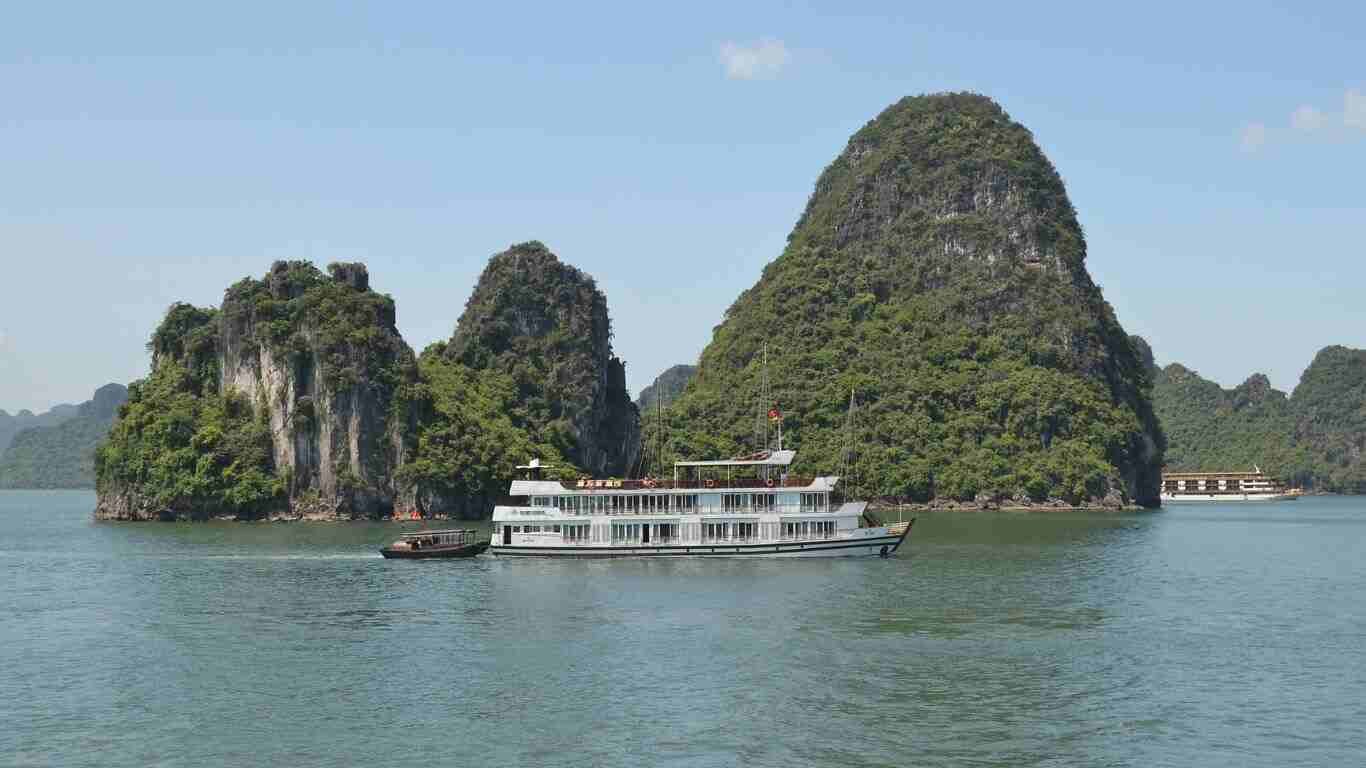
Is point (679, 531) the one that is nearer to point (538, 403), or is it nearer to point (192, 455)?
point (192, 455)

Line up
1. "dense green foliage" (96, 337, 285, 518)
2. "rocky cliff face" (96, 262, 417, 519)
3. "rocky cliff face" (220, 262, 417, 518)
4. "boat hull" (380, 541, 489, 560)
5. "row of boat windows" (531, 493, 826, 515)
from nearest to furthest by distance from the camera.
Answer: "row of boat windows" (531, 493, 826, 515)
"boat hull" (380, 541, 489, 560)
"dense green foliage" (96, 337, 285, 518)
"rocky cliff face" (96, 262, 417, 519)
"rocky cliff face" (220, 262, 417, 518)

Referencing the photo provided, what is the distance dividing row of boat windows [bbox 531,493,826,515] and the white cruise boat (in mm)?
54

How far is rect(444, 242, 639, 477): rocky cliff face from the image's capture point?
148 metres

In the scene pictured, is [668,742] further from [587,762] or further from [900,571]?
[900,571]

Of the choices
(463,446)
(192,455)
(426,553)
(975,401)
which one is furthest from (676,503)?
(975,401)

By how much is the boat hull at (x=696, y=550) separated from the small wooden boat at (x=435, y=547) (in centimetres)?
366

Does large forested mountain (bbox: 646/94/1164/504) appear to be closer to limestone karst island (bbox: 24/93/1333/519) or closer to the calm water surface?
limestone karst island (bbox: 24/93/1333/519)

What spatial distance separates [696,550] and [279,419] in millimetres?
66257

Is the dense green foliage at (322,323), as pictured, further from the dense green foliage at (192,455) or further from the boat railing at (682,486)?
the boat railing at (682,486)

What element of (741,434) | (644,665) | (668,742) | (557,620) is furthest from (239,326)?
(668,742)

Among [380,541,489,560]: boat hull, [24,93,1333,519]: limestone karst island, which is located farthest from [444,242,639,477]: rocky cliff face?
[380,541,489,560]: boat hull

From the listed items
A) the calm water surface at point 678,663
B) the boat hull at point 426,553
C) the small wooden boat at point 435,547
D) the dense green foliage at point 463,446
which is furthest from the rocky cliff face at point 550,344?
the calm water surface at point 678,663

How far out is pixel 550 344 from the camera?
151m

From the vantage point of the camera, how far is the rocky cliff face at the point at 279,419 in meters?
124
